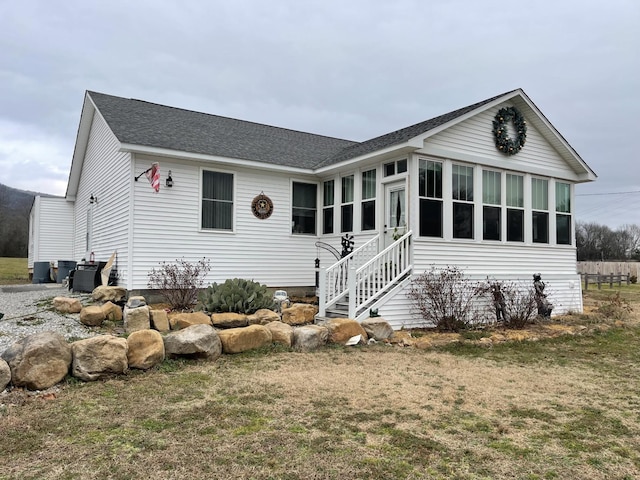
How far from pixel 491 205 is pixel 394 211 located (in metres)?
2.30

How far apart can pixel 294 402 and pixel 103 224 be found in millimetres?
9601

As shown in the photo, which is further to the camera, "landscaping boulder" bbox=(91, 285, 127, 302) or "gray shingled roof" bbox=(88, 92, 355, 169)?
"gray shingled roof" bbox=(88, 92, 355, 169)

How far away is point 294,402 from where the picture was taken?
4250 mm

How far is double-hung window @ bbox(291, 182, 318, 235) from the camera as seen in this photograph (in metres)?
11.7

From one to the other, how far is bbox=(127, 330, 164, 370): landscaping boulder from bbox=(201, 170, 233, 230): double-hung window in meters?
5.31

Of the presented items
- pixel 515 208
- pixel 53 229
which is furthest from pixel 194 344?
pixel 53 229

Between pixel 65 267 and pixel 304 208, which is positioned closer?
pixel 304 208

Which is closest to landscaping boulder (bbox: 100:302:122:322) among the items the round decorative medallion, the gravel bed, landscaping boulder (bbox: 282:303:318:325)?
the gravel bed

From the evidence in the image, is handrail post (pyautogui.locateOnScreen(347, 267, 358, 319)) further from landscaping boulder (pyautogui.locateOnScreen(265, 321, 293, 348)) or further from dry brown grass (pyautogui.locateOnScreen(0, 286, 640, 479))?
dry brown grass (pyautogui.locateOnScreen(0, 286, 640, 479))

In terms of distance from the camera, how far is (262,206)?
11.1 metres

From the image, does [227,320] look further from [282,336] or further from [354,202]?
[354,202]

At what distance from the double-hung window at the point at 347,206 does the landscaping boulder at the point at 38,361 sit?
284 inches

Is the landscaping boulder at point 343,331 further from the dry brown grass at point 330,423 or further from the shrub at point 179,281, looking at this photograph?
the shrub at point 179,281

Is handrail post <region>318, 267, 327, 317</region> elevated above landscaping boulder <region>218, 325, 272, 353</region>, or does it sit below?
above
